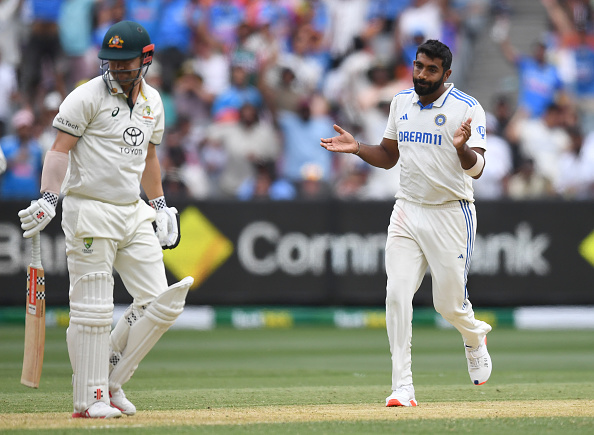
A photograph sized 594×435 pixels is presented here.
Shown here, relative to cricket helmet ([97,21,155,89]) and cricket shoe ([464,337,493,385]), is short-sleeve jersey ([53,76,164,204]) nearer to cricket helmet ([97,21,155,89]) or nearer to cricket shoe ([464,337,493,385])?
cricket helmet ([97,21,155,89])

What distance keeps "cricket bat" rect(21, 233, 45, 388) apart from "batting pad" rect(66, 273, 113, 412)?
0.64 ft

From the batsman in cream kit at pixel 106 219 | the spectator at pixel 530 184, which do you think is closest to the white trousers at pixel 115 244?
the batsman in cream kit at pixel 106 219

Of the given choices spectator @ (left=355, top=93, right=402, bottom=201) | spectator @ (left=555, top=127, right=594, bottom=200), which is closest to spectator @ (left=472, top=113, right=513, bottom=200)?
spectator @ (left=555, top=127, right=594, bottom=200)

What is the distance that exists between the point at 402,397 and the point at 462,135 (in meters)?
1.53

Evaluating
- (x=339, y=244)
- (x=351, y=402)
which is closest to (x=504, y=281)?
(x=339, y=244)

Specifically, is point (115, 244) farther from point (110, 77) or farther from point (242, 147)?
point (242, 147)

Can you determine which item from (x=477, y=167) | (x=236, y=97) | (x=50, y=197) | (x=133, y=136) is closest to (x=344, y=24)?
(x=236, y=97)

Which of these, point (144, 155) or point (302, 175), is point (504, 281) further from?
point (144, 155)

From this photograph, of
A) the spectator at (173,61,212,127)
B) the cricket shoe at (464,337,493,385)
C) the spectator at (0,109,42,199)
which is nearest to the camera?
the cricket shoe at (464,337,493,385)

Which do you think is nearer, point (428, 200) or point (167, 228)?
point (167, 228)

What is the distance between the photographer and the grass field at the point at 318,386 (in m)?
5.46

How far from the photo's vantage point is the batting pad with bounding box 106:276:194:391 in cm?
575

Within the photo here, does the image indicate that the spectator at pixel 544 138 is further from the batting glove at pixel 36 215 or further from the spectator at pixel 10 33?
the batting glove at pixel 36 215

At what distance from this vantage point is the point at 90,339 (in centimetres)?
562
